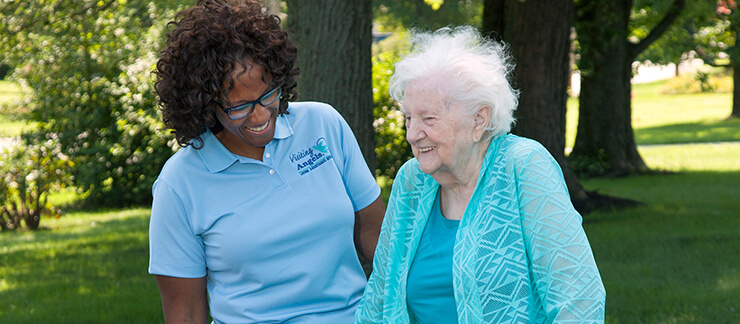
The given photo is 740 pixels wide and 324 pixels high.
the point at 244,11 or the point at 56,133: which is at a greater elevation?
the point at 244,11

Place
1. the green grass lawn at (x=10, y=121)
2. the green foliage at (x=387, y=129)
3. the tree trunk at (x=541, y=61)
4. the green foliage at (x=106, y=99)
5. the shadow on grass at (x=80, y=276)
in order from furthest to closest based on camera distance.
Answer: the green grass lawn at (x=10, y=121), the green foliage at (x=106, y=99), the green foliage at (x=387, y=129), the tree trunk at (x=541, y=61), the shadow on grass at (x=80, y=276)

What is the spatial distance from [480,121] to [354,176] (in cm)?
74

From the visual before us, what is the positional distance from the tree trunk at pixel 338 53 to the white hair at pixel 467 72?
2.20 m

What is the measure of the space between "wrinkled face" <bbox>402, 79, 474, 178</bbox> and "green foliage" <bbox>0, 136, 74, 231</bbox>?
9721mm

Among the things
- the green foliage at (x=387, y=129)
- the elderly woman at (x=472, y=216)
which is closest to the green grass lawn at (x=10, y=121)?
the green foliage at (x=387, y=129)

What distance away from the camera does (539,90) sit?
884 centimetres

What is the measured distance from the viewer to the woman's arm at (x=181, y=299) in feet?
8.71

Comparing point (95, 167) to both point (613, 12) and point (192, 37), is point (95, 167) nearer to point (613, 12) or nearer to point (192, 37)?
point (613, 12)

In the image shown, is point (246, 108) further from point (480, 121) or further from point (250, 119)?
point (480, 121)

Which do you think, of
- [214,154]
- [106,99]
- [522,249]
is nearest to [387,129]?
[106,99]

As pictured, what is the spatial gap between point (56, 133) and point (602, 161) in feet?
32.9

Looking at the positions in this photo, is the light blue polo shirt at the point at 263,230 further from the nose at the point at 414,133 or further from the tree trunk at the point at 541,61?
the tree trunk at the point at 541,61

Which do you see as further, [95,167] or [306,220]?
[95,167]

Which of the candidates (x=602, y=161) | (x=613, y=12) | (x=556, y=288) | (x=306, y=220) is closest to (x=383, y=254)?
(x=306, y=220)
